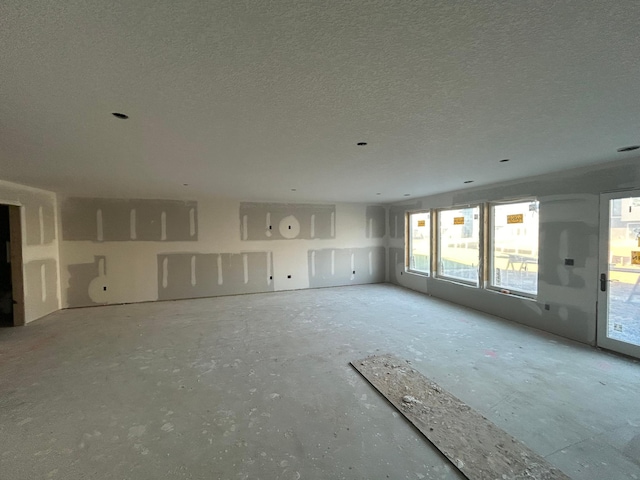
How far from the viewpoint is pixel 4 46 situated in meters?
1.13

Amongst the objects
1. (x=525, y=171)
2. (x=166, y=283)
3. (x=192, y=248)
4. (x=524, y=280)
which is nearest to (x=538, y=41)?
(x=525, y=171)

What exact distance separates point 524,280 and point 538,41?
4.24m

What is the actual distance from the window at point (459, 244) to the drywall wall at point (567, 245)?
0.61m

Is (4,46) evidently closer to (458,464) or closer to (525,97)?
(525,97)

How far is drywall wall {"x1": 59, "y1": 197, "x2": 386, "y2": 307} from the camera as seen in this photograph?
5441mm

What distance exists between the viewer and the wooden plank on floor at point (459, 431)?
1.62 metres

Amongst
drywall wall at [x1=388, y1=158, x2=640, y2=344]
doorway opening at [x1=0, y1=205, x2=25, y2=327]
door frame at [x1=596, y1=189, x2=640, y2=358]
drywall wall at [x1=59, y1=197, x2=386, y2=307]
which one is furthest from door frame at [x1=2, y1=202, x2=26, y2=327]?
door frame at [x1=596, y1=189, x2=640, y2=358]

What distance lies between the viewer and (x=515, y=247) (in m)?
4.45

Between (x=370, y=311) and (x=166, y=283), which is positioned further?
(x=166, y=283)

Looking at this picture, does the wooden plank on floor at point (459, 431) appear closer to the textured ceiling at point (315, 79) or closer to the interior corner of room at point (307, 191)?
the interior corner of room at point (307, 191)

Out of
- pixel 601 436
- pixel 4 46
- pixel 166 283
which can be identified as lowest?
pixel 601 436

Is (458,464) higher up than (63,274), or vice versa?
(63,274)

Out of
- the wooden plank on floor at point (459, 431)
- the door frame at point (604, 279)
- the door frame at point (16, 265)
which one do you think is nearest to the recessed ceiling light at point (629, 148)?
the door frame at point (604, 279)

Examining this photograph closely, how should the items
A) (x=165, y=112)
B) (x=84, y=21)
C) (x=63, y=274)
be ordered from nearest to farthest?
(x=84, y=21) → (x=165, y=112) → (x=63, y=274)
